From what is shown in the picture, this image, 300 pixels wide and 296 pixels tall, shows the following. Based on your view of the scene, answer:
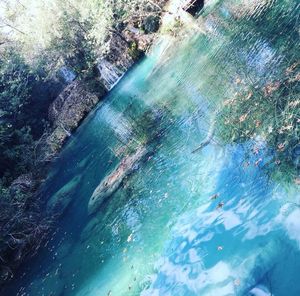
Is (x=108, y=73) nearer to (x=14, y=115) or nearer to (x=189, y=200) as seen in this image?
(x=14, y=115)

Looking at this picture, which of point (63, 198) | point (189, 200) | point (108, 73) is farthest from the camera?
point (108, 73)

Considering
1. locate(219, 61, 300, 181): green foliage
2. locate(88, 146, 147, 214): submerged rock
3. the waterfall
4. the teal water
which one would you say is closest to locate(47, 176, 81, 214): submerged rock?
the teal water

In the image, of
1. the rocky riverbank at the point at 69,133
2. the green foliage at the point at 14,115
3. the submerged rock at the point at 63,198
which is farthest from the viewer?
the green foliage at the point at 14,115

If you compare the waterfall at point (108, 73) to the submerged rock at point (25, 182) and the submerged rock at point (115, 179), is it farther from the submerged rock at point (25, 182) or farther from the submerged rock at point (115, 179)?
the submerged rock at point (115, 179)

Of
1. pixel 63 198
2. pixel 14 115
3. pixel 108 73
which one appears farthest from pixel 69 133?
pixel 63 198

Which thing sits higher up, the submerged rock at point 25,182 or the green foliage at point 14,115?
the green foliage at point 14,115

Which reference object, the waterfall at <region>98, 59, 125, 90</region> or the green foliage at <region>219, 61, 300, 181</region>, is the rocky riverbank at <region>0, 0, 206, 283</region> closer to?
the waterfall at <region>98, 59, 125, 90</region>

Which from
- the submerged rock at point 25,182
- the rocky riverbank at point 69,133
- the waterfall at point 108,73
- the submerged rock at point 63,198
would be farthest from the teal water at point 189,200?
the waterfall at point 108,73
